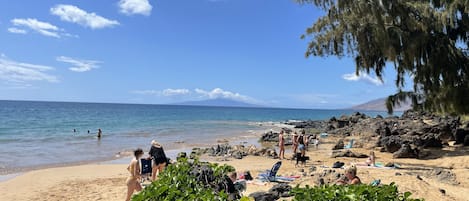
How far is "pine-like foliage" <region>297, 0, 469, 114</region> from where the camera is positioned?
10617 millimetres

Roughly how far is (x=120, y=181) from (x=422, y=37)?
10156 mm

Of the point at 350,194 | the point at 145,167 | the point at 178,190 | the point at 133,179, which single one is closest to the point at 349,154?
the point at 145,167

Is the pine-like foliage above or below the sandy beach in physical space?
above

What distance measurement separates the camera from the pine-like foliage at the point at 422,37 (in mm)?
10617

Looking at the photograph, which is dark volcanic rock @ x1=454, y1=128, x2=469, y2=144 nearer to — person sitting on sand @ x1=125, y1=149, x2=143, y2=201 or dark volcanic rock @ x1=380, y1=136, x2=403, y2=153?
dark volcanic rock @ x1=380, y1=136, x2=403, y2=153

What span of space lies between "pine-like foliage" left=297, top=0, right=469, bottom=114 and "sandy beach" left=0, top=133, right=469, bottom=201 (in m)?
2.59

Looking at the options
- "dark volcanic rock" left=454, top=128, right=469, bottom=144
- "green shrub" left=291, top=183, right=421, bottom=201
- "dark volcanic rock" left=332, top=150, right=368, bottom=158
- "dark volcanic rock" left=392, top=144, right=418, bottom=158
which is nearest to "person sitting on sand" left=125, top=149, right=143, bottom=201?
"green shrub" left=291, top=183, right=421, bottom=201

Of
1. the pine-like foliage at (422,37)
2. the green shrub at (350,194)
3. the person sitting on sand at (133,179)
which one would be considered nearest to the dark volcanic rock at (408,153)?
the pine-like foliage at (422,37)

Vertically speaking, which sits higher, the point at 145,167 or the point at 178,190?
the point at 178,190

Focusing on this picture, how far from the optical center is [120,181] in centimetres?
1155

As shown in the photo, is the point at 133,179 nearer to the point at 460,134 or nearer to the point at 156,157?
the point at 156,157

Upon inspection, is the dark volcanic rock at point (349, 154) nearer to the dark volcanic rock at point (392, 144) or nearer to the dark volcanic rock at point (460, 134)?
the dark volcanic rock at point (392, 144)

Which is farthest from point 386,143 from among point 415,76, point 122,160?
point 122,160

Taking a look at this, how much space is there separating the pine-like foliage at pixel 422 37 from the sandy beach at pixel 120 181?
2.59 m
